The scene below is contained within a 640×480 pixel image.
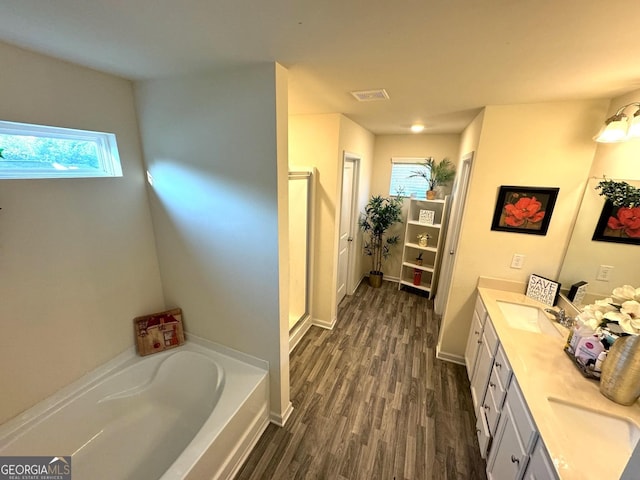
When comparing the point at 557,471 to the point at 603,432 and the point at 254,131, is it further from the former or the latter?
the point at 254,131

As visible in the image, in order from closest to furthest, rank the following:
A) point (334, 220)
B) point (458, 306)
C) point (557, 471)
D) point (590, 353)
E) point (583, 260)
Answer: point (557, 471), point (590, 353), point (583, 260), point (458, 306), point (334, 220)

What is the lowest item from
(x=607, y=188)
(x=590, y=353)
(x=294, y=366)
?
(x=294, y=366)

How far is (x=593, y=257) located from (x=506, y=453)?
1465 mm

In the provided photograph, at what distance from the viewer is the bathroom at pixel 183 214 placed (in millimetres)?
1395

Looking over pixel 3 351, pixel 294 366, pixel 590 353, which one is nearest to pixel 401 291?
pixel 294 366

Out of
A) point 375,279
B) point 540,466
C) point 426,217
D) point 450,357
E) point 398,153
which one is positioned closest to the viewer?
point 540,466

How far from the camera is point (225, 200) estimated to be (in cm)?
165

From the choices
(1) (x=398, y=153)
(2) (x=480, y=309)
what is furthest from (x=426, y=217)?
(2) (x=480, y=309)

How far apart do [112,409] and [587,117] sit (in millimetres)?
3966

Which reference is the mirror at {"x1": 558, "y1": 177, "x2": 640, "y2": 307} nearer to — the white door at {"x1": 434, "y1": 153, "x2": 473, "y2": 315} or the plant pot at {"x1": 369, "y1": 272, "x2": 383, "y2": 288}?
the white door at {"x1": 434, "y1": 153, "x2": 473, "y2": 315}

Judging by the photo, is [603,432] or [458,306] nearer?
[603,432]

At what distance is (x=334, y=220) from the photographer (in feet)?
9.12

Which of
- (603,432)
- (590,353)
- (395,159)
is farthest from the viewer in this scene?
(395,159)

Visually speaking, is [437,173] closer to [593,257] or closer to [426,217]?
[426,217]
